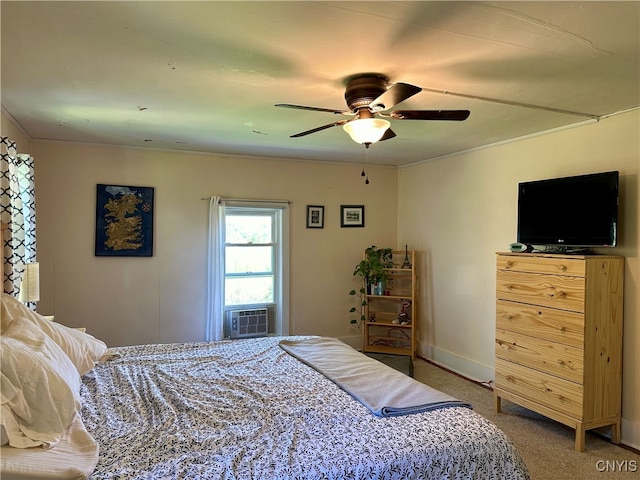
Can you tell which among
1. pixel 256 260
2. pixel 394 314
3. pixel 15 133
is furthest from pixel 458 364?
pixel 15 133

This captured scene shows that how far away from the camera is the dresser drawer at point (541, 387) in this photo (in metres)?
2.80

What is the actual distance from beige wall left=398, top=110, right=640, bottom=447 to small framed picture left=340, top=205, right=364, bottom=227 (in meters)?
0.55

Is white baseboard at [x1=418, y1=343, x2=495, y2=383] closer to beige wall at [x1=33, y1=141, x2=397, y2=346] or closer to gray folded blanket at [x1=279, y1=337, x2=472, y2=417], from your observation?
beige wall at [x1=33, y1=141, x2=397, y2=346]

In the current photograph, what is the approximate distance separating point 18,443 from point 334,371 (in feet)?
4.95

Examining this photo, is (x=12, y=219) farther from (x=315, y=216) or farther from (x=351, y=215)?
(x=351, y=215)

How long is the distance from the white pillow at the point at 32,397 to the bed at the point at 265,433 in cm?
5

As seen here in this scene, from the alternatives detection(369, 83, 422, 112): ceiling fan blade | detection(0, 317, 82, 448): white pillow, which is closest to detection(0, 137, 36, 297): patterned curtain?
detection(0, 317, 82, 448): white pillow

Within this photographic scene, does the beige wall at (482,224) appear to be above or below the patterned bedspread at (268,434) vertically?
above

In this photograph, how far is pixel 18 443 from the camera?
143 centimetres

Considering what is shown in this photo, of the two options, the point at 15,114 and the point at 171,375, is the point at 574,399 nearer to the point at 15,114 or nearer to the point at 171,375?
the point at 171,375

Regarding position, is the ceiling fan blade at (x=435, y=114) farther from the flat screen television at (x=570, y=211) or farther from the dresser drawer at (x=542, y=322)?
the dresser drawer at (x=542, y=322)

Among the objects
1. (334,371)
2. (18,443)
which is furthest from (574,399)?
(18,443)

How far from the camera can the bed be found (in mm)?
1492

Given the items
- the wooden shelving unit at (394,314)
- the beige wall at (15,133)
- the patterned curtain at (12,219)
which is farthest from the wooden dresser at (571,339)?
the beige wall at (15,133)
